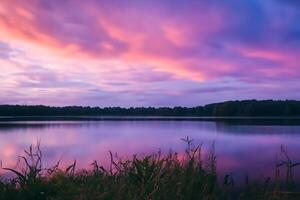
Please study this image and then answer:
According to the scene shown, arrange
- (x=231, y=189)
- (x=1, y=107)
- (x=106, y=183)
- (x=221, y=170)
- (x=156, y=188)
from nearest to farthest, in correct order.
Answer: (x=156, y=188) → (x=106, y=183) → (x=231, y=189) → (x=221, y=170) → (x=1, y=107)

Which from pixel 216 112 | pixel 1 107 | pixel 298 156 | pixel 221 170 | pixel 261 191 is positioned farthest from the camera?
pixel 216 112

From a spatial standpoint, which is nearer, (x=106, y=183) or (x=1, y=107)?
(x=106, y=183)

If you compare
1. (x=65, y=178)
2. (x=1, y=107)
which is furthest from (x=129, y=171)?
(x=1, y=107)

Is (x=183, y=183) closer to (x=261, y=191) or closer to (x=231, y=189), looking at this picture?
(x=261, y=191)

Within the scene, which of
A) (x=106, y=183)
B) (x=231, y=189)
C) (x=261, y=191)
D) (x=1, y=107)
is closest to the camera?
(x=261, y=191)

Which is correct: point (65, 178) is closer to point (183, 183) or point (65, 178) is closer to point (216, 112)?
point (183, 183)

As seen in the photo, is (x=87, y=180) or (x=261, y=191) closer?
(x=261, y=191)

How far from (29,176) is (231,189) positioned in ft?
14.0

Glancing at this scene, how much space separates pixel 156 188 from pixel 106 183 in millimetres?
1462

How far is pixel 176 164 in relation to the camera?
7230 mm

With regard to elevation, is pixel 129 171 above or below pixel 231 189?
above

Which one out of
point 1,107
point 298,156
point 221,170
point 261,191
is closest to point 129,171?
point 261,191

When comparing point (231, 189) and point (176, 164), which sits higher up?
point (176, 164)

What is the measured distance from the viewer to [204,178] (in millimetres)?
6809
